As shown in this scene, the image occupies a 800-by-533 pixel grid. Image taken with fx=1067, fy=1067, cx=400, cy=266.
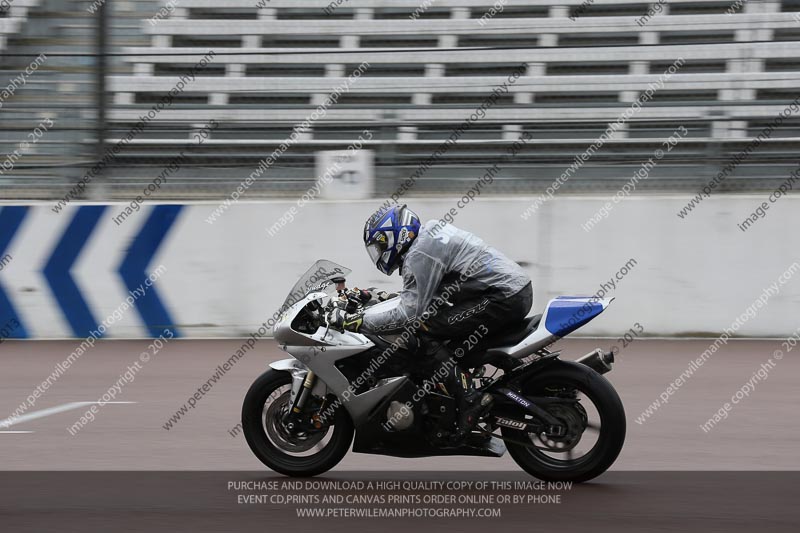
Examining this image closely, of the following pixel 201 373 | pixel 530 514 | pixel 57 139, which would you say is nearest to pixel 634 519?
pixel 530 514

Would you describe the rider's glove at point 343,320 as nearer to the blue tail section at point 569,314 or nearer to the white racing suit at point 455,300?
the white racing suit at point 455,300

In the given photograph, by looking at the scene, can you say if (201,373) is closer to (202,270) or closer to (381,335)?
(202,270)

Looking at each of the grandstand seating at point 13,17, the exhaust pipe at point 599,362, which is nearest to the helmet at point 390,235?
the exhaust pipe at point 599,362

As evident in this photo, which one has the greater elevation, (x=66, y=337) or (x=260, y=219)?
(x=260, y=219)

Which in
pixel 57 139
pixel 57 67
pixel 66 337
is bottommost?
pixel 66 337

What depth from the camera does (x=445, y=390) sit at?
19.1ft

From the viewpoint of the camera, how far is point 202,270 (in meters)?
11.9

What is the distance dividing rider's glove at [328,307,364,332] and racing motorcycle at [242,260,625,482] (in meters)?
0.05

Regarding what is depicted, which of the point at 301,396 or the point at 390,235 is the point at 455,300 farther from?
the point at 301,396

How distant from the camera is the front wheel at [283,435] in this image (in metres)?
6.01

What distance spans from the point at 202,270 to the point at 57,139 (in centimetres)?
241

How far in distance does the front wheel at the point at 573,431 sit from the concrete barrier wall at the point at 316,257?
5.74m

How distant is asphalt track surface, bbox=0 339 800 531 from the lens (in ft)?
17.3

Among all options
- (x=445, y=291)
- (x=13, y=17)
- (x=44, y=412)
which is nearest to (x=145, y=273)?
(x=44, y=412)
